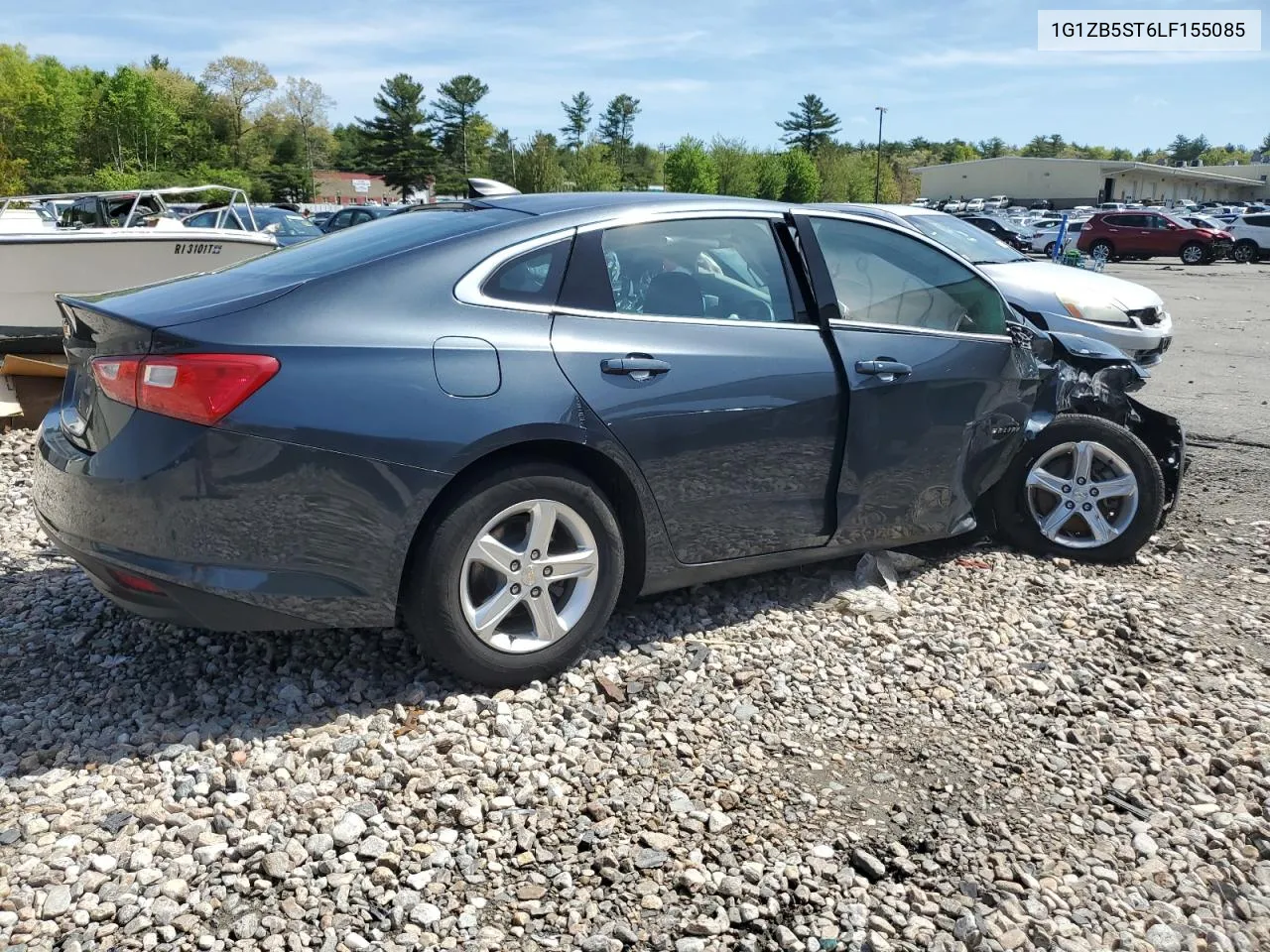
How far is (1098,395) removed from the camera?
201 inches

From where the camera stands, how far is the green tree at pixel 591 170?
73750mm

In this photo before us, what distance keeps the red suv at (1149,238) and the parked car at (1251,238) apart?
1.67 feet

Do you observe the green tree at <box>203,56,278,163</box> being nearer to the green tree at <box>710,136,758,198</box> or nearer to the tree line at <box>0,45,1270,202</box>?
the tree line at <box>0,45,1270,202</box>

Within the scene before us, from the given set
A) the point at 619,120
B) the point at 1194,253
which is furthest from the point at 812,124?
the point at 1194,253

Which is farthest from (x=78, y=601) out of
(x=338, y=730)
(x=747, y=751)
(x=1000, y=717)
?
(x=1000, y=717)

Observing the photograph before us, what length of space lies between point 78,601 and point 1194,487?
6010 mm

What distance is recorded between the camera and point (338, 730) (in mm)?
3301

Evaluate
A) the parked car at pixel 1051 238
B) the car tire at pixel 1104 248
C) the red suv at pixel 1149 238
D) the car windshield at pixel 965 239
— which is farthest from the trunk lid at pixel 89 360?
the car tire at pixel 1104 248

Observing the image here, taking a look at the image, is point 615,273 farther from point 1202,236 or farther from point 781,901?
point 1202,236

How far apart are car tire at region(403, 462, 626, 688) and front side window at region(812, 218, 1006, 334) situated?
1.44 meters

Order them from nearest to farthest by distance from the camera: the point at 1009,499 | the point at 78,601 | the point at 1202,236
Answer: the point at 78,601, the point at 1009,499, the point at 1202,236

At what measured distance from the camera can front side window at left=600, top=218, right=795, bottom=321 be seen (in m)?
3.73

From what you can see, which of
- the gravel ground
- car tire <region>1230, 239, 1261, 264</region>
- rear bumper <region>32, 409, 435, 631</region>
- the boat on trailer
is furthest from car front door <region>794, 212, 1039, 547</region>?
car tire <region>1230, 239, 1261, 264</region>

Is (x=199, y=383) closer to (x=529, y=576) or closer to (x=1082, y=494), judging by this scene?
(x=529, y=576)
